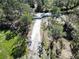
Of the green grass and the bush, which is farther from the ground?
the bush

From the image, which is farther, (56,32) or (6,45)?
(6,45)

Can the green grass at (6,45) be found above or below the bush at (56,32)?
below

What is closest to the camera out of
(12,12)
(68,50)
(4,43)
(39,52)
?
(39,52)

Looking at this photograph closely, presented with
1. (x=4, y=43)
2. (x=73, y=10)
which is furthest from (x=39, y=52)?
(x=73, y=10)

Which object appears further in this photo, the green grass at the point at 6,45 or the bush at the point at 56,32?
the bush at the point at 56,32

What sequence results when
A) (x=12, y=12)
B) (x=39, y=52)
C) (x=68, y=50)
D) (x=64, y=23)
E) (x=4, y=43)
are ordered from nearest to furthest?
(x=39, y=52)
(x=68, y=50)
(x=4, y=43)
(x=64, y=23)
(x=12, y=12)

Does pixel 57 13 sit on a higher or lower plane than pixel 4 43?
higher

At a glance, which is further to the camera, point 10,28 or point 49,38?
point 10,28

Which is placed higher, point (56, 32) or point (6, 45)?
point (56, 32)

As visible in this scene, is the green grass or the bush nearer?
the green grass

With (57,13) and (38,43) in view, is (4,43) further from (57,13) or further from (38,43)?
(57,13)

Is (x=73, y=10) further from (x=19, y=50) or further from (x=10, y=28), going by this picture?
(x=19, y=50)
